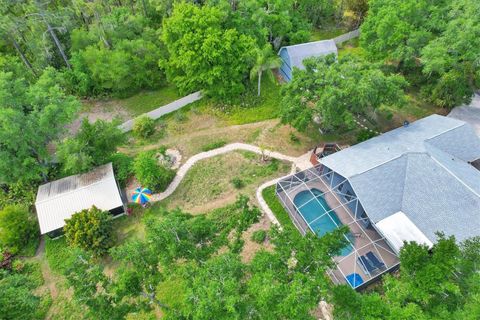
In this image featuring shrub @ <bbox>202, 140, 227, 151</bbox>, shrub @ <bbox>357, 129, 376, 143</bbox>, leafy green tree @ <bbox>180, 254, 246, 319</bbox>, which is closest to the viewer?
leafy green tree @ <bbox>180, 254, 246, 319</bbox>

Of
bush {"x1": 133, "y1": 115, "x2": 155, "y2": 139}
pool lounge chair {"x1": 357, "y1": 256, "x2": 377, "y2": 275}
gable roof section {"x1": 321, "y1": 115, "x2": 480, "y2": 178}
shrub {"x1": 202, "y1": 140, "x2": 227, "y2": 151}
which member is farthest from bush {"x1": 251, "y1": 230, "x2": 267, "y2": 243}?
bush {"x1": 133, "y1": 115, "x2": 155, "y2": 139}

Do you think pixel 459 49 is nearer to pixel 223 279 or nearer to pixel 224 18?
pixel 224 18

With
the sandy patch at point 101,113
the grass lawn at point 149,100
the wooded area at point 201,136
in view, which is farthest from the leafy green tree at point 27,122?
the grass lawn at point 149,100

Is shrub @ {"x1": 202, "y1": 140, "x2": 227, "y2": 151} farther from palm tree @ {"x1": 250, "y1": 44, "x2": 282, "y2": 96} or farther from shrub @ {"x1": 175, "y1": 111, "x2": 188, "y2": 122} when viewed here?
palm tree @ {"x1": 250, "y1": 44, "x2": 282, "y2": 96}

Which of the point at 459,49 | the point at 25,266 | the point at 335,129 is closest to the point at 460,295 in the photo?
the point at 335,129

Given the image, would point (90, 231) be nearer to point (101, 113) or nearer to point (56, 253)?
point (56, 253)

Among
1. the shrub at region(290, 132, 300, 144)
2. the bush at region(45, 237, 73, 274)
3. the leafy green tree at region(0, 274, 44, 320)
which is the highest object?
the leafy green tree at region(0, 274, 44, 320)
